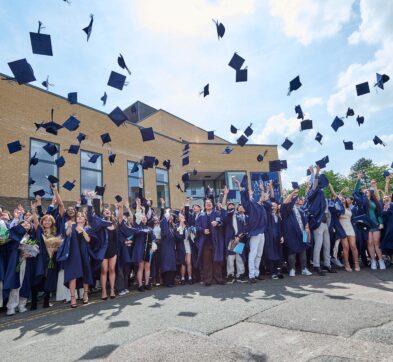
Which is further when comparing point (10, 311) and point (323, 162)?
point (323, 162)

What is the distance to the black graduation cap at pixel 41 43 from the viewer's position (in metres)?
6.09

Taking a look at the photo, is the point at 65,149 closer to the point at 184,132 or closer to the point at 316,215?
the point at 316,215

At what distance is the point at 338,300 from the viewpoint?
13.6 ft

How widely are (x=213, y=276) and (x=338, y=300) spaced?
121 inches

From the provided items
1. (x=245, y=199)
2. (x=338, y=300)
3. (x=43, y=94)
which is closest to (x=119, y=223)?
(x=245, y=199)

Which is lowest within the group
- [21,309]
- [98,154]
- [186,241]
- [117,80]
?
[21,309]

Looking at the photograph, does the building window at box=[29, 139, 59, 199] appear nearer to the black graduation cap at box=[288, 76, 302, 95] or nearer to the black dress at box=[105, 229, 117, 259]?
the black dress at box=[105, 229, 117, 259]

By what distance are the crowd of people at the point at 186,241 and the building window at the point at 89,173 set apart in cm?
679

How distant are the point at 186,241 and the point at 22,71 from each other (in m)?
5.12

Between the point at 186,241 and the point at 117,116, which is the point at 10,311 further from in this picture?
the point at 117,116

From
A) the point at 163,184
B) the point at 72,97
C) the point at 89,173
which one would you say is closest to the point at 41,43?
the point at 72,97

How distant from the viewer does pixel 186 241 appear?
287 inches

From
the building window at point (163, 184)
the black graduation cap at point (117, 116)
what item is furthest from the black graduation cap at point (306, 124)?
the building window at point (163, 184)

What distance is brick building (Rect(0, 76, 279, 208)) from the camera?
11328 mm
